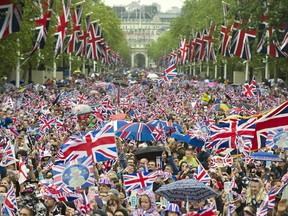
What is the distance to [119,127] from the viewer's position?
73.7ft

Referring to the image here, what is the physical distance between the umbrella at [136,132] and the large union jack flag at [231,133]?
2.83 meters

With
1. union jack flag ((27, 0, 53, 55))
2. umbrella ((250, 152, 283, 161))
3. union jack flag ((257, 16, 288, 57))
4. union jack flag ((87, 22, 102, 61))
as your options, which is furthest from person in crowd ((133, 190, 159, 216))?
union jack flag ((87, 22, 102, 61))

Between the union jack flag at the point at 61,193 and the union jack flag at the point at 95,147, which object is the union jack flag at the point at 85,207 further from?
the union jack flag at the point at 95,147

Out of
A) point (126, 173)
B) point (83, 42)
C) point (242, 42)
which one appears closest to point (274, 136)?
point (126, 173)

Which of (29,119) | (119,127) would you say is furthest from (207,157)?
(29,119)

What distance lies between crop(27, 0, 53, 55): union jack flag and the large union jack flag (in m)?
19.5

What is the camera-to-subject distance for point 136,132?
21.9 m

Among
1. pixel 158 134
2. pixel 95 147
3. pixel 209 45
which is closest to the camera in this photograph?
pixel 95 147

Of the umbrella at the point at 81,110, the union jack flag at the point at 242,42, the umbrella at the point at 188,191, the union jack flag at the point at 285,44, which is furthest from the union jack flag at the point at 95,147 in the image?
the union jack flag at the point at 242,42

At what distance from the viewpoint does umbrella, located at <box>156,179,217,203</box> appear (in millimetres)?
12211

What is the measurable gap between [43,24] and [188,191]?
28.3 meters

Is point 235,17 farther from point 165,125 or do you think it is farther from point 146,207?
point 146,207

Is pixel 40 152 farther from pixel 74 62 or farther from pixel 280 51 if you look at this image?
pixel 74 62

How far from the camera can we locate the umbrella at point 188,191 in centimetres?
1221
